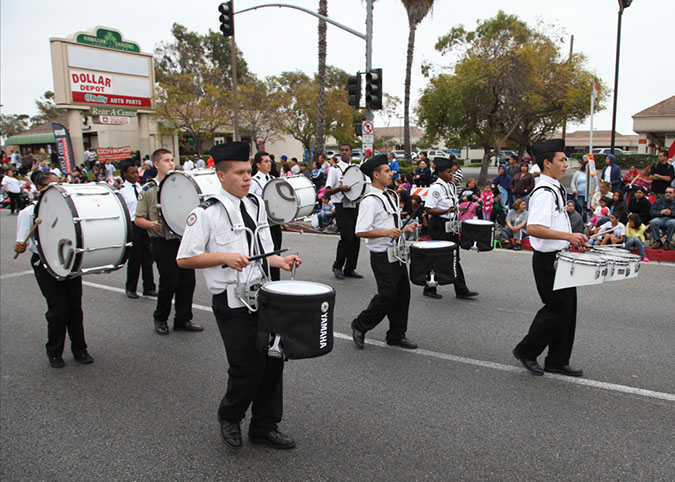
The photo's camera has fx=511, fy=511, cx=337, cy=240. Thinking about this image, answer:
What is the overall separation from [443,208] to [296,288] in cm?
411

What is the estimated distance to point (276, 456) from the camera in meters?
3.31

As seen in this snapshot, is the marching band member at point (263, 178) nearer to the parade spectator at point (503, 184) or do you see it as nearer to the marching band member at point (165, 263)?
the marching band member at point (165, 263)

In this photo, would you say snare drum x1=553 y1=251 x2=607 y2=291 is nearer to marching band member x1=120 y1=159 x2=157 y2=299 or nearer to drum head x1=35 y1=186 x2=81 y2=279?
drum head x1=35 y1=186 x2=81 y2=279

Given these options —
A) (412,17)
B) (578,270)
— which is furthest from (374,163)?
(412,17)

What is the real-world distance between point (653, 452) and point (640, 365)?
5.03ft

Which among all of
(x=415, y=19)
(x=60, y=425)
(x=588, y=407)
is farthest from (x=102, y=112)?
(x=588, y=407)

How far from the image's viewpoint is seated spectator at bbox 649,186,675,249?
9.56 m

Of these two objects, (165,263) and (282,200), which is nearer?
(165,263)

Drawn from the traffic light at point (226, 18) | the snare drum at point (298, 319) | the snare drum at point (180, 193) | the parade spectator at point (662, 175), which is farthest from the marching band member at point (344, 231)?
the traffic light at point (226, 18)

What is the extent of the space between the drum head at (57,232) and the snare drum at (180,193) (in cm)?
117

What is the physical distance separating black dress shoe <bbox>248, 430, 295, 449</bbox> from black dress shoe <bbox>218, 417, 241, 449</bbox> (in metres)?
0.11

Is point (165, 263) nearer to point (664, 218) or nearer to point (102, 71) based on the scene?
point (664, 218)

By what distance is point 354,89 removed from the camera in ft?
46.6

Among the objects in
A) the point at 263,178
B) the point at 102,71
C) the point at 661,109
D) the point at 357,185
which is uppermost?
the point at 102,71
